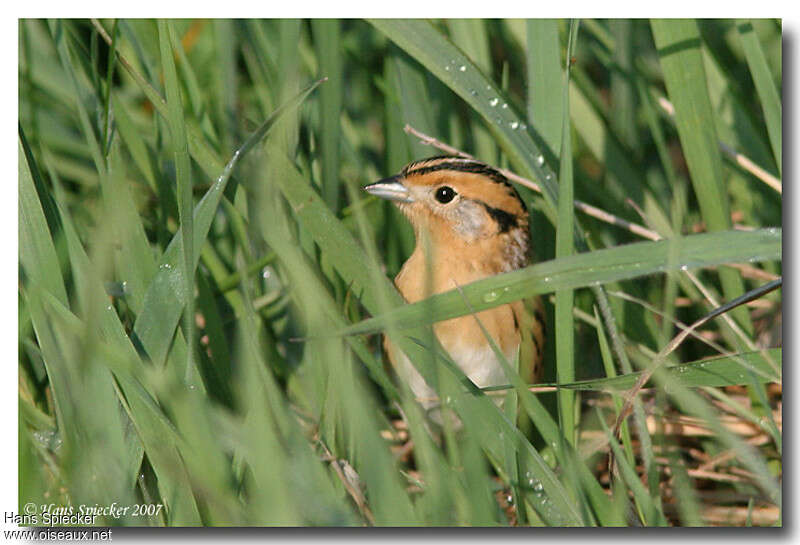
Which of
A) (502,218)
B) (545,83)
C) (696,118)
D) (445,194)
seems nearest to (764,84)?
(696,118)

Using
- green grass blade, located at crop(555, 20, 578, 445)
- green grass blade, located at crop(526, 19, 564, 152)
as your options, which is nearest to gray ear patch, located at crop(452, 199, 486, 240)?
green grass blade, located at crop(526, 19, 564, 152)

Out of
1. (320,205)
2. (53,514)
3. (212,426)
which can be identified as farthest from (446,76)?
(53,514)

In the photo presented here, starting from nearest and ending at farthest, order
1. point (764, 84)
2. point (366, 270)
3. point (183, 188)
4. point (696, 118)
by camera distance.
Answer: point (183, 188)
point (366, 270)
point (764, 84)
point (696, 118)

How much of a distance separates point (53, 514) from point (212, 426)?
19.8 inches

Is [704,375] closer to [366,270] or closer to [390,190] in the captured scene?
[366,270]

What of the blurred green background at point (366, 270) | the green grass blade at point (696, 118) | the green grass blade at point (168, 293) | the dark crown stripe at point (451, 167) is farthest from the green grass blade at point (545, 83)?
the green grass blade at point (168, 293)

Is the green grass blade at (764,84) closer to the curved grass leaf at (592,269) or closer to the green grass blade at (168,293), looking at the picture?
the curved grass leaf at (592,269)

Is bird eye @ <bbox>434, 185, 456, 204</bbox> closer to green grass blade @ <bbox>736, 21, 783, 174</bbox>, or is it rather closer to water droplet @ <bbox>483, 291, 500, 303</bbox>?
water droplet @ <bbox>483, 291, 500, 303</bbox>

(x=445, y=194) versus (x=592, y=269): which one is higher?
(x=445, y=194)

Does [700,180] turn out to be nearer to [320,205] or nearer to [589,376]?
[589,376]

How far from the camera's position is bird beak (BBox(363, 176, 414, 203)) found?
2770 millimetres

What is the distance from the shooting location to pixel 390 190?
277 centimetres

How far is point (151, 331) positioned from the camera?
2367 millimetres

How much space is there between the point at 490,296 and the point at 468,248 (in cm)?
47
